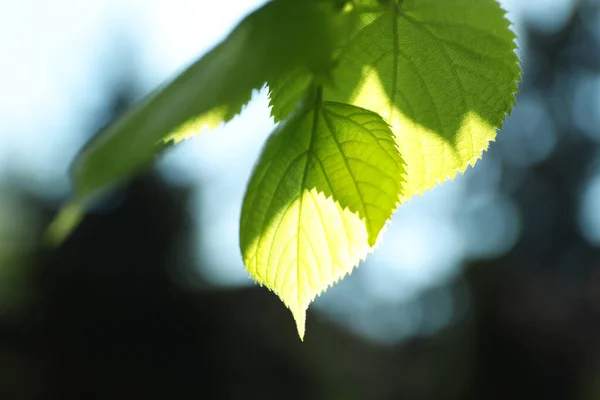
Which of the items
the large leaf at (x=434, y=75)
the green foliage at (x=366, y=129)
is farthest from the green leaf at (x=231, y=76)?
the large leaf at (x=434, y=75)

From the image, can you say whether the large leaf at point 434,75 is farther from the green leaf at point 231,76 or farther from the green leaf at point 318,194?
the green leaf at point 231,76

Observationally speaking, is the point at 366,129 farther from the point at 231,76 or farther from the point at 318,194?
the point at 231,76

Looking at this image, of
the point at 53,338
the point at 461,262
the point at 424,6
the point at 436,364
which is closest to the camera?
the point at 424,6

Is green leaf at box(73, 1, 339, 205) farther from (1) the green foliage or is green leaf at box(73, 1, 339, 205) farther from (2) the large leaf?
(2) the large leaf

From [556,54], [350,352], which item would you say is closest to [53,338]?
[350,352]

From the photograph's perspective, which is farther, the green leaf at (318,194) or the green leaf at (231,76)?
the green leaf at (318,194)

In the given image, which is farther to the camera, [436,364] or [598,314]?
[436,364]

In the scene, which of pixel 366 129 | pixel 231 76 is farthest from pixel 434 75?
pixel 231 76

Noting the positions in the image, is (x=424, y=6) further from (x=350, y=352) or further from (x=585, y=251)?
(x=585, y=251)
